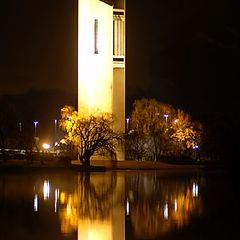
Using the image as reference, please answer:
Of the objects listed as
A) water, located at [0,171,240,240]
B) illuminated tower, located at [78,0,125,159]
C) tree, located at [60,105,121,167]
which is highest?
illuminated tower, located at [78,0,125,159]

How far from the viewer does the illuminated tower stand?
178 ft

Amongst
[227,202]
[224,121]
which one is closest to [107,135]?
[224,121]

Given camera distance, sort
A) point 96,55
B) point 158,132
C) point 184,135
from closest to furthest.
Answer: point 96,55 < point 158,132 < point 184,135

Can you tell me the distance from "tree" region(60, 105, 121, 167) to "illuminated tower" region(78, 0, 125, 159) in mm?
4143

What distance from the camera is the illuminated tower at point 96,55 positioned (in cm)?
5416

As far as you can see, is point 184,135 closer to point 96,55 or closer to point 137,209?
point 96,55

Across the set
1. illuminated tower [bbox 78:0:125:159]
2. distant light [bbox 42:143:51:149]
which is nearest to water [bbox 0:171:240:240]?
illuminated tower [bbox 78:0:125:159]

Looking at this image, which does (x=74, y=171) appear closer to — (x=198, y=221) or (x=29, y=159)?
(x=29, y=159)

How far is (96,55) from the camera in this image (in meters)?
54.3

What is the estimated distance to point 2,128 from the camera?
4897 cm

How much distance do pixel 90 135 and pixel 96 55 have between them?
10.2 meters

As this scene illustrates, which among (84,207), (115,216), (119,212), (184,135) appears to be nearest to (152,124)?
(184,135)

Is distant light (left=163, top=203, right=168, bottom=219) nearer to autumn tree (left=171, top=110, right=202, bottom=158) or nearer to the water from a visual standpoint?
the water

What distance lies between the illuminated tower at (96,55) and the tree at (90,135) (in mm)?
4143
